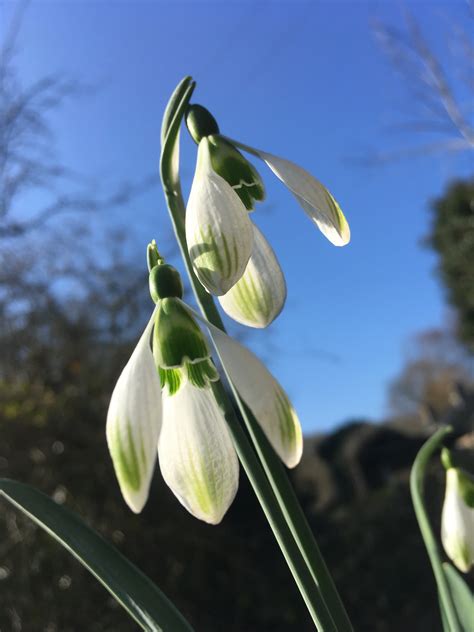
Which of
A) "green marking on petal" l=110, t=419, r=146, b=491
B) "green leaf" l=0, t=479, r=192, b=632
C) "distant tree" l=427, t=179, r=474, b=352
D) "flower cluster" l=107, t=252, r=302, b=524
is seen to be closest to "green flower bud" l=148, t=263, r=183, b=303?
"flower cluster" l=107, t=252, r=302, b=524

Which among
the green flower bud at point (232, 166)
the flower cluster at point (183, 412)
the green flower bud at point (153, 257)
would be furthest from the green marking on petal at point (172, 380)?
the green flower bud at point (232, 166)

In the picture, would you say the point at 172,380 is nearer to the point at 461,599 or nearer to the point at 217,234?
the point at 217,234

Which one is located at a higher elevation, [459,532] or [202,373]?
[202,373]

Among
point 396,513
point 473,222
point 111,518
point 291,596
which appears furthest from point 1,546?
point 473,222

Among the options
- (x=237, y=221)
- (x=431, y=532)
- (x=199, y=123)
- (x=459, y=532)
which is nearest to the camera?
(x=237, y=221)

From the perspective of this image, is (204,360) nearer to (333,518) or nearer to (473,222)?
(333,518)

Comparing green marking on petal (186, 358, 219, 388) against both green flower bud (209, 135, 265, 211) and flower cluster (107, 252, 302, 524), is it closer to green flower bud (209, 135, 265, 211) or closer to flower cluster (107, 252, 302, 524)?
flower cluster (107, 252, 302, 524)

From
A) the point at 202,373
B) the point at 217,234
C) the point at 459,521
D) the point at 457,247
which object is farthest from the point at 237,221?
the point at 457,247
